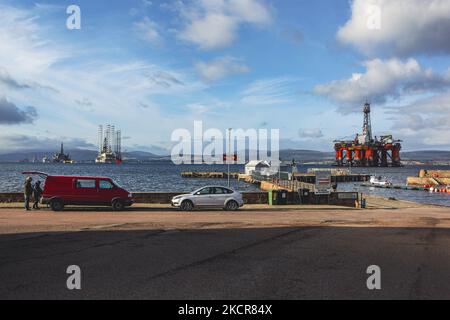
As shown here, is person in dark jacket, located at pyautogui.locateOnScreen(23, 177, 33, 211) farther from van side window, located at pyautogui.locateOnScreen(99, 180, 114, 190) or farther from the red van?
van side window, located at pyautogui.locateOnScreen(99, 180, 114, 190)

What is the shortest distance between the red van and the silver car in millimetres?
2846

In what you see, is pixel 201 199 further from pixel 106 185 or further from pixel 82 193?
pixel 82 193

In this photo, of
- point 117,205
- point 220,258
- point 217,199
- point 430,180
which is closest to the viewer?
point 220,258

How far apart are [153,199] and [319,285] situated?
22115mm

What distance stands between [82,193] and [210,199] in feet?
22.2

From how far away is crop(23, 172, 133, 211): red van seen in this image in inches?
962

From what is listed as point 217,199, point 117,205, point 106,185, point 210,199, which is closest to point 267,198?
point 217,199

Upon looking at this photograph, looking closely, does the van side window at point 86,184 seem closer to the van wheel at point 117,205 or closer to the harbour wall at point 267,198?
the van wheel at point 117,205

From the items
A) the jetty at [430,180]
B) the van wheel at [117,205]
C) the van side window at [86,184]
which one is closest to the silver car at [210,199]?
the van wheel at [117,205]

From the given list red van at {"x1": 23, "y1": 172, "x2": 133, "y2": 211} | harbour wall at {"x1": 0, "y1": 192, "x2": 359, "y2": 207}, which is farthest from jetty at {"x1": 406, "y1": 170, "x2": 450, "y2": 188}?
red van at {"x1": 23, "y1": 172, "x2": 133, "y2": 211}

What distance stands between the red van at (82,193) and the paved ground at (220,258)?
4515mm

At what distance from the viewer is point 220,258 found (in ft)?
37.7
